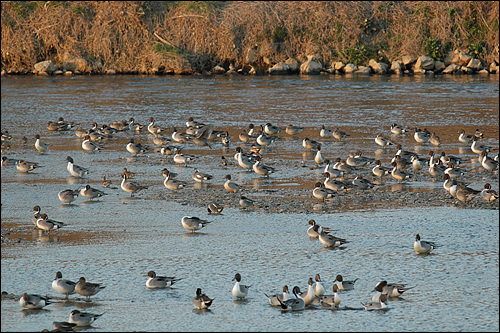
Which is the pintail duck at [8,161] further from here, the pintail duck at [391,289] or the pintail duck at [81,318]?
the pintail duck at [391,289]

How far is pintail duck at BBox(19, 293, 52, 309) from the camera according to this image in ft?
27.7

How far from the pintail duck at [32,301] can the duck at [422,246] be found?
5.69 m

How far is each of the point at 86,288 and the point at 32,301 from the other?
707 millimetres

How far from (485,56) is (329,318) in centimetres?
3882

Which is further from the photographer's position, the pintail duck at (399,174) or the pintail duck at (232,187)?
the pintail duck at (399,174)

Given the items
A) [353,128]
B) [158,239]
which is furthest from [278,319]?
[353,128]

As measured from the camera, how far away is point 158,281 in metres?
9.16

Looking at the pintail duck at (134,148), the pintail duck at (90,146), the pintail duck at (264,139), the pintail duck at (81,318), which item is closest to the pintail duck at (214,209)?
the pintail duck at (81,318)

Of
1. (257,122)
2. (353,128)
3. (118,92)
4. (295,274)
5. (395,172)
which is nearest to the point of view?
(295,274)

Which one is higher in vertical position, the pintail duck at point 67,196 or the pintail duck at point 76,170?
the pintail duck at point 76,170

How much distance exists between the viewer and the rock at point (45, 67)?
44156 millimetres

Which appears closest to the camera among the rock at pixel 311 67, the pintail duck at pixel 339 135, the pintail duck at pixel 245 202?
the pintail duck at pixel 245 202

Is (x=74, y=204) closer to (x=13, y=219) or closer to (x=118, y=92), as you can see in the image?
(x=13, y=219)

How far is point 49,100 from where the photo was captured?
3159cm
